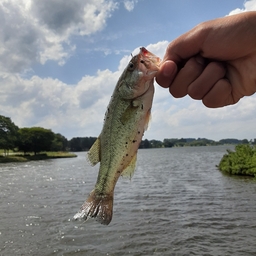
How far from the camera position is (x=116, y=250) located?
39.5ft

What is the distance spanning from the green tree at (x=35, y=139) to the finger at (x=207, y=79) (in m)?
110

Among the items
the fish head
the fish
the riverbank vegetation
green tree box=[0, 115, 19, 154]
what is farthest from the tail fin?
green tree box=[0, 115, 19, 154]

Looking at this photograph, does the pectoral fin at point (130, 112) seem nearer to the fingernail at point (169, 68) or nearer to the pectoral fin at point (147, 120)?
the pectoral fin at point (147, 120)

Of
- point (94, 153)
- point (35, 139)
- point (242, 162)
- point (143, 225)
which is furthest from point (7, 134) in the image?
point (94, 153)

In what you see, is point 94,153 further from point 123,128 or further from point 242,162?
point 242,162

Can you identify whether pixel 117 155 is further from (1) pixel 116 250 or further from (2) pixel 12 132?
(2) pixel 12 132

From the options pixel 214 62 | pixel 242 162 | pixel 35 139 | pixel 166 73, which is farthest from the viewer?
pixel 35 139

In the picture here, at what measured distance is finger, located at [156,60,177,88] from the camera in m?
3.42

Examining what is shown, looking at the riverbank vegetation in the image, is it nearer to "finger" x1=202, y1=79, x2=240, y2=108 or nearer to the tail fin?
"finger" x1=202, y1=79, x2=240, y2=108

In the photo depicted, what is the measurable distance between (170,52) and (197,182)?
1062 inches

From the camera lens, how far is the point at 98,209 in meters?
3.34

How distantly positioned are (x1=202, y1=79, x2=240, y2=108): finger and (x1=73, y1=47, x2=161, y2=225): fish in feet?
2.72

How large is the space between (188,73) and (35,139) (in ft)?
391

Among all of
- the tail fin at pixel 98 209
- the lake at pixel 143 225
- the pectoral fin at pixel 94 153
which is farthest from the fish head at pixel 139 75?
the lake at pixel 143 225
